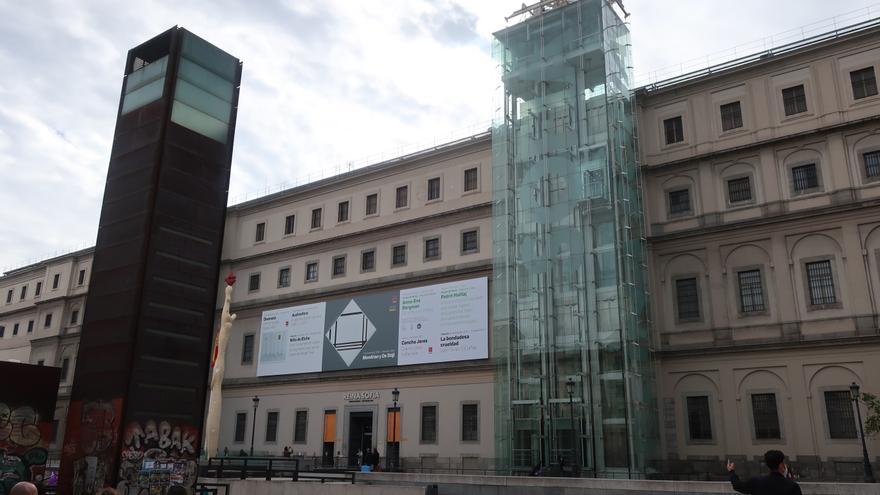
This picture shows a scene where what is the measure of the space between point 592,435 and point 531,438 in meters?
3.18

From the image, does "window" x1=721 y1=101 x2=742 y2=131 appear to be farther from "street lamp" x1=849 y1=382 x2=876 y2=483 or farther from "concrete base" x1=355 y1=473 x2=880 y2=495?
"concrete base" x1=355 y1=473 x2=880 y2=495

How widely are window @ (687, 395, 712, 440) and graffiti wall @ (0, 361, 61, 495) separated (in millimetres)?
26904

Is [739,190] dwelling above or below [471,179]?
below

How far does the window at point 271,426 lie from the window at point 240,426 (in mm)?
2092

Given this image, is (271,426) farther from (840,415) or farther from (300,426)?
(840,415)

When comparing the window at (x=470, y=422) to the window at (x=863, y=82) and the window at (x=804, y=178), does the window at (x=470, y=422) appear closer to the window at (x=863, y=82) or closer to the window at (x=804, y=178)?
the window at (x=804, y=178)

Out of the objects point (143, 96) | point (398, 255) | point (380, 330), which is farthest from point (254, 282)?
point (143, 96)

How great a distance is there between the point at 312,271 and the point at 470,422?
657 inches

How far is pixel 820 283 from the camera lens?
33.5 metres

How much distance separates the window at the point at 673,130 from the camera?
3894cm

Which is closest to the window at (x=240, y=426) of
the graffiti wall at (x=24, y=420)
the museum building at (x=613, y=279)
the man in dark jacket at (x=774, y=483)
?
the museum building at (x=613, y=279)

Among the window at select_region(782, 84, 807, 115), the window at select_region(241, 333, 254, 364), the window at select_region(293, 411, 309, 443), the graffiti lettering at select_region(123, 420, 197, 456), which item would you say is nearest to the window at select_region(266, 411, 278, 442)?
the window at select_region(293, 411, 309, 443)

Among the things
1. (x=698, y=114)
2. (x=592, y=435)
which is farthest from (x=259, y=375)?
(x=698, y=114)

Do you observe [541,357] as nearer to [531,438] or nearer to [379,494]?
[531,438]
